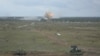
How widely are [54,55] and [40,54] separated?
6.48 feet

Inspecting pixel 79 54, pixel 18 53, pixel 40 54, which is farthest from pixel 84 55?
pixel 18 53

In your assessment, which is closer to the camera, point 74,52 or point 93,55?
point 74,52

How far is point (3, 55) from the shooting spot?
100ft

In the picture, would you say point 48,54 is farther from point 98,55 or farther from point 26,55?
point 98,55

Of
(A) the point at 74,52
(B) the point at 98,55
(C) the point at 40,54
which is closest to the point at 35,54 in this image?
(C) the point at 40,54

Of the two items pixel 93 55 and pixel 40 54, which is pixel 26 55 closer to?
pixel 40 54

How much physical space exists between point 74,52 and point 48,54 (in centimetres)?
437

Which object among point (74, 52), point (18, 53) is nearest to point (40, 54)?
point (18, 53)

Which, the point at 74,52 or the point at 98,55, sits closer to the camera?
the point at 74,52

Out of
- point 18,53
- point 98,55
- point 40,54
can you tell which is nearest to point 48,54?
point 40,54

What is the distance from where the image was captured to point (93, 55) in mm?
30625

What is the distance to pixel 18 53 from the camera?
30.1 m

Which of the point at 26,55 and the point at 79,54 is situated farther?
the point at 26,55

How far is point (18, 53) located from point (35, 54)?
2.34m
